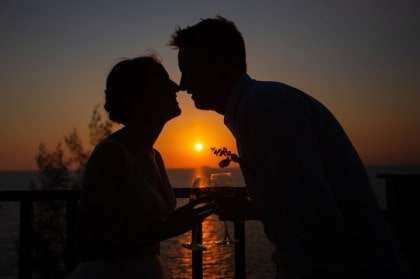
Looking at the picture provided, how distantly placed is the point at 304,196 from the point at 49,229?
141ft

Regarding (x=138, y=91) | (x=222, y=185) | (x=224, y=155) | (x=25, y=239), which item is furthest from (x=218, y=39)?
(x=25, y=239)

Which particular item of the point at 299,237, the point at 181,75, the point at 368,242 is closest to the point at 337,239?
the point at 299,237

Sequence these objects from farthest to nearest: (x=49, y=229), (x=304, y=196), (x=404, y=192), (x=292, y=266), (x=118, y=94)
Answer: (x=49, y=229)
(x=404, y=192)
(x=118, y=94)
(x=292, y=266)
(x=304, y=196)

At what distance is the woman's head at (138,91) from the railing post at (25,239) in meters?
1.08

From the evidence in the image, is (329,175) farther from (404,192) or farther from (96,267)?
(404,192)

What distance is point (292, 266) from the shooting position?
1334 mm

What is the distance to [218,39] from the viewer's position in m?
1.58

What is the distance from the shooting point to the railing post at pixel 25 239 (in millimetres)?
3146

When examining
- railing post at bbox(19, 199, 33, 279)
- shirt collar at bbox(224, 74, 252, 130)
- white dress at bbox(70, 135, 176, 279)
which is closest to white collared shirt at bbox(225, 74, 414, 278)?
shirt collar at bbox(224, 74, 252, 130)

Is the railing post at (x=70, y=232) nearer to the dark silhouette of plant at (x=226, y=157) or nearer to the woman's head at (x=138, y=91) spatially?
the woman's head at (x=138, y=91)

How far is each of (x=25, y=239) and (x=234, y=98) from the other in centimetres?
234

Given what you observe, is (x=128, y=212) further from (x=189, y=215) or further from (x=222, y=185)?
(x=222, y=185)

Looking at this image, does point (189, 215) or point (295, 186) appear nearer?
point (295, 186)

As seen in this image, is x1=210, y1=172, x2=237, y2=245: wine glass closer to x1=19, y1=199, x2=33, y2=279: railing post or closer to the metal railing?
the metal railing
